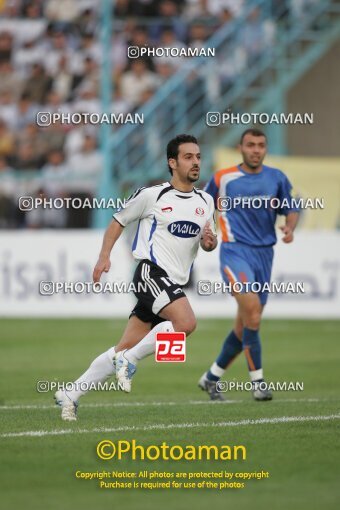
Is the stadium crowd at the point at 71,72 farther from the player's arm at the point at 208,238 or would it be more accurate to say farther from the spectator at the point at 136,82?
the player's arm at the point at 208,238

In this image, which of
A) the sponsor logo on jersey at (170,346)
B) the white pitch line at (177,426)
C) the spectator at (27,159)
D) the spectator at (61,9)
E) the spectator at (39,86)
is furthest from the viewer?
the spectator at (61,9)

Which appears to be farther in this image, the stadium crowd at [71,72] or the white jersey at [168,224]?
the stadium crowd at [71,72]

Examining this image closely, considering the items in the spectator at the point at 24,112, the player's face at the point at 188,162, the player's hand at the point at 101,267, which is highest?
the spectator at the point at 24,112

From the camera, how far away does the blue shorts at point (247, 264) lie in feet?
37.0

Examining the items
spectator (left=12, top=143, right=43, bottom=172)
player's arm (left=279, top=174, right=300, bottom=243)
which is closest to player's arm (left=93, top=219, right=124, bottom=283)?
player's arm (left=279, top=174, right=300, bottom=243)

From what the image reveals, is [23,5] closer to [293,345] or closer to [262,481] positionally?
[293,345]

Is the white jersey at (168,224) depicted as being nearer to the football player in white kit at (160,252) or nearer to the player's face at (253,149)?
the football player in white kit at (160,252)

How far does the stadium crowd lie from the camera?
74.5ft

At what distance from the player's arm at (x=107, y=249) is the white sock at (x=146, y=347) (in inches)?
24.3

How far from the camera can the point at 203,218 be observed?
931 cm

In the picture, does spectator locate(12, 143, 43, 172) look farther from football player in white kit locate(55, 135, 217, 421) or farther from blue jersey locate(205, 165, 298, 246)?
football player in white kit locate(55, 135, 217, 421)

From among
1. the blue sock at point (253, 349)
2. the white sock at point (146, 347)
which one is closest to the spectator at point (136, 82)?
the blue sock at point (253, 349)

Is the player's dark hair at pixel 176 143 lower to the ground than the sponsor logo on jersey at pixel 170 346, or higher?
higher

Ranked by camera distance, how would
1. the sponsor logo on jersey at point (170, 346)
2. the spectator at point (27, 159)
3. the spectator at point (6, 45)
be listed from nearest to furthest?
the sponsor logo on jersey at point (170, 346) < the spectator at point (27, 159) < the spectator at point (6, 45)
